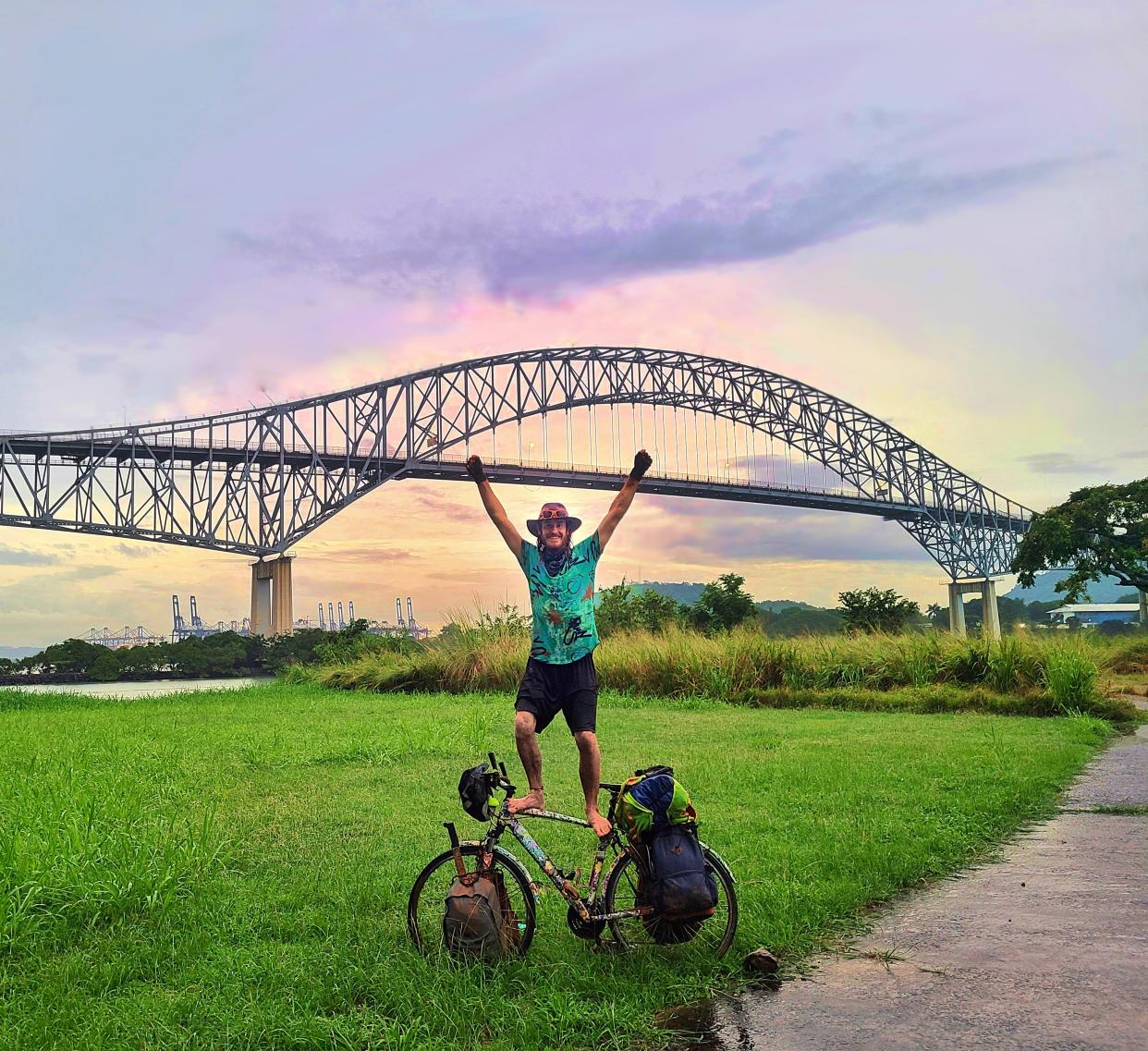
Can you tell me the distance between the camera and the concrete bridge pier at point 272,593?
58438 mm

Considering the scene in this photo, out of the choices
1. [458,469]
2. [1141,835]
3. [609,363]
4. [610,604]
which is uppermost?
[609,363]

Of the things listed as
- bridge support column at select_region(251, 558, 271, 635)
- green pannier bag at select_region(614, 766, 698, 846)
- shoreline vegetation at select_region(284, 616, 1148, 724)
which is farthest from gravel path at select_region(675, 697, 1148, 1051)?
bridge support column at select_region(251, 558, 271, 635)

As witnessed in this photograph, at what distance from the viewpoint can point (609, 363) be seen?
73.7 meters

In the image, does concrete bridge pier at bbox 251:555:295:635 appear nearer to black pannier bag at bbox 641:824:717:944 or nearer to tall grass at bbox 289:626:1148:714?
tall grass at bbox 289:626:1148:714

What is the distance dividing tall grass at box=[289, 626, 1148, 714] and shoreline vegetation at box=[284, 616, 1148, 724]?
0.02 metres

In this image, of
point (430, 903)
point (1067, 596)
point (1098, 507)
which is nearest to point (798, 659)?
point (430, 903)

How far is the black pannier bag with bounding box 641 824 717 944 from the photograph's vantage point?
168 inches

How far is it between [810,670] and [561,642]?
43.2 feet

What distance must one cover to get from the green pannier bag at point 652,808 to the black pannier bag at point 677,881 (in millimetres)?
35

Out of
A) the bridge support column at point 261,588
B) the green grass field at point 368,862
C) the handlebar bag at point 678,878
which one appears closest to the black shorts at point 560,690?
the handlebar bag at point 678,878

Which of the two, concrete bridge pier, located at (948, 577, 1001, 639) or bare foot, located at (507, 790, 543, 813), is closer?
bare foot, located at (507, 790, 543, 813)

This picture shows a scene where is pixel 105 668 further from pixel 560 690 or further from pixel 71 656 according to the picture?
pixel 560 690

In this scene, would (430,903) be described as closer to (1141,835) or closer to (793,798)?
(793,798)

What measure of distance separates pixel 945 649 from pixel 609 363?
58.3m
